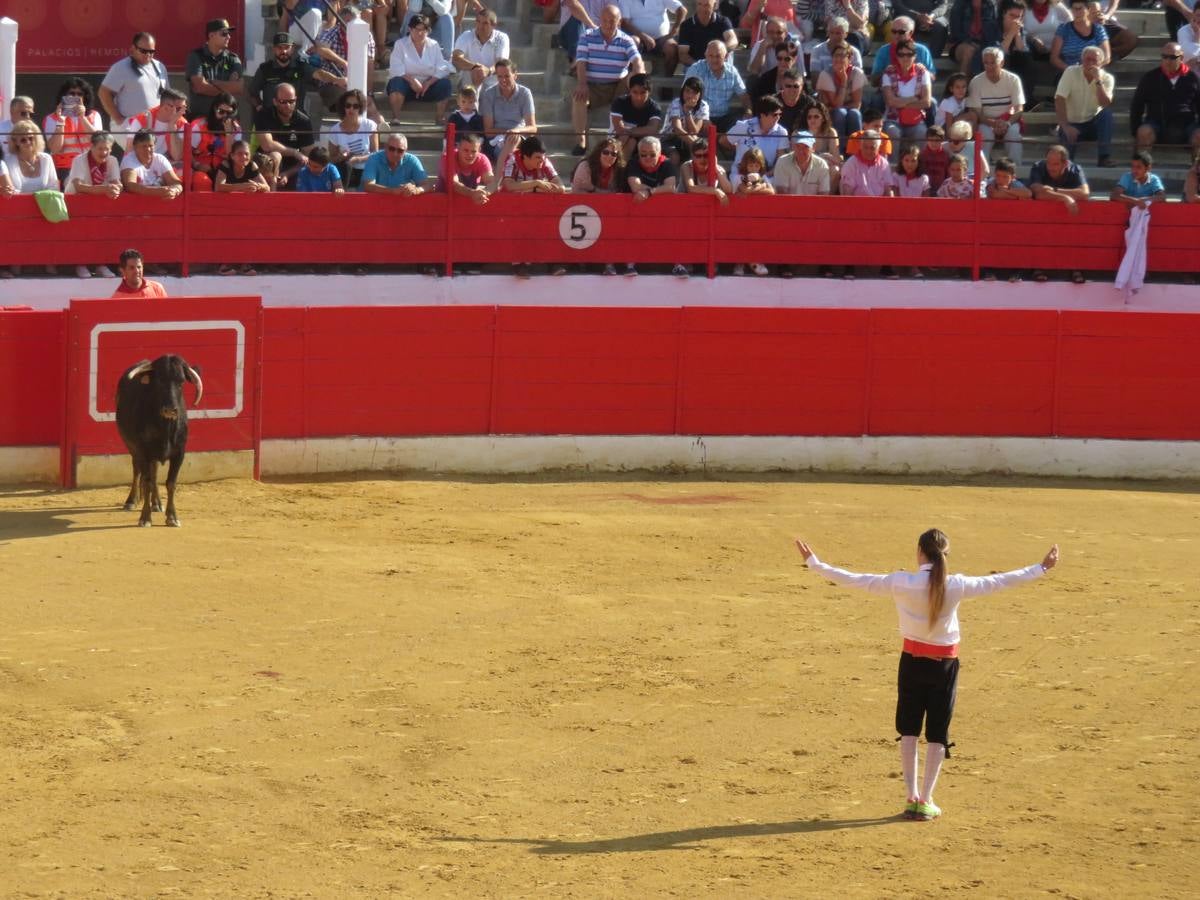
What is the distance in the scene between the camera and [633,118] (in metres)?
17.4

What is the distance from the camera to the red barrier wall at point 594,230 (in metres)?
16.6

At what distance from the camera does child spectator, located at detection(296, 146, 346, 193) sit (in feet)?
55.6

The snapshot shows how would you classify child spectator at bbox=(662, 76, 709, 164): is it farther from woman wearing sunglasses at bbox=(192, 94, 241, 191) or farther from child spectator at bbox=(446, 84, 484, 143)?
woman wearing sunglasses at bbox=(192, 94, 241, 191)

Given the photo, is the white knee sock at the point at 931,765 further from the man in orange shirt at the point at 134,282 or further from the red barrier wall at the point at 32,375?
the red barrier wall at the point at 32,375

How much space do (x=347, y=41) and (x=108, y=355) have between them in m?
5.02

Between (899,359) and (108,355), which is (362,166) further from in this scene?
(899,359)

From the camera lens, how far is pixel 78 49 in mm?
18859

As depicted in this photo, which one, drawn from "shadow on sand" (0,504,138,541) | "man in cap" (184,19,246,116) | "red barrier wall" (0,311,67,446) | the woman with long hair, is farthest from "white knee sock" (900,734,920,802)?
"man in cap" (184,19,246,116)

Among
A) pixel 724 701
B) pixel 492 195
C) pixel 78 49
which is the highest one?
pixel 78 49

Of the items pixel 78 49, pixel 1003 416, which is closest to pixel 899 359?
pixel 1003 416

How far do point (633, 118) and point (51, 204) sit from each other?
5.15 meters

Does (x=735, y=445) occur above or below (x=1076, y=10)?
below

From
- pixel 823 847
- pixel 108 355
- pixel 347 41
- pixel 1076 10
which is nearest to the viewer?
pixel 823 847

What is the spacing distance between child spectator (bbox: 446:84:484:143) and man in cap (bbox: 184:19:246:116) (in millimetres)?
2086
